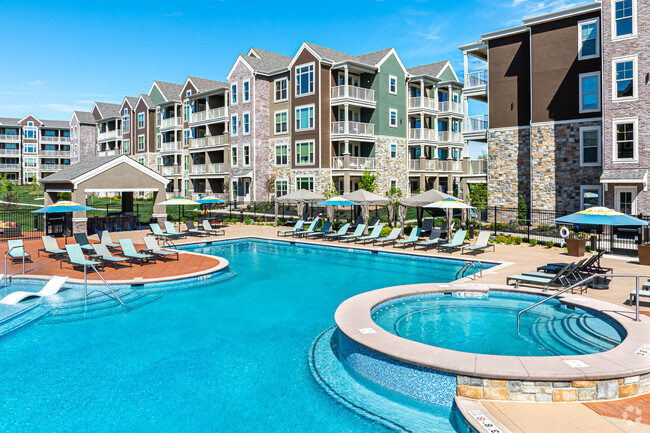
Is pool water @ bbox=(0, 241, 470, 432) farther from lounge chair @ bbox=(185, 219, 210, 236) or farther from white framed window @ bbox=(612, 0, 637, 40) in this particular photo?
white framed window @ bbox=(612, 0, 637, 40)

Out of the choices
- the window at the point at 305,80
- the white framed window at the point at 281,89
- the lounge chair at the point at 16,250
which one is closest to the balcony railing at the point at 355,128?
the window at the point at 305,80

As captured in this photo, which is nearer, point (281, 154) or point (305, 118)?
point (305, 118)

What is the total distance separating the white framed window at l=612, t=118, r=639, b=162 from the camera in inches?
886

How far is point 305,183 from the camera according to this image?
130ft

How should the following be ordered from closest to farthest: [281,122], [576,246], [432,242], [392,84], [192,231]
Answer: [576,246], [432,242], [192,231], [392,84], [281,122]

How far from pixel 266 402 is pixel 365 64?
1414 inches

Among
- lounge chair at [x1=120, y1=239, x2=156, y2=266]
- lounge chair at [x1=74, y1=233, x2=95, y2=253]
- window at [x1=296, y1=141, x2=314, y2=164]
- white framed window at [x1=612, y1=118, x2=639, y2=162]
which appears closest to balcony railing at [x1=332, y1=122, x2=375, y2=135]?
window at [x1=296, y1=141, x2=314, y2=164]

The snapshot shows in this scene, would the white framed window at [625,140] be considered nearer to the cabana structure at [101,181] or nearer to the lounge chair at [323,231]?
the lounge chair at [323,231]

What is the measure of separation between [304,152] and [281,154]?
11.5 feet

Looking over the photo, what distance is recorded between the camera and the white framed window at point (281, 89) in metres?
41.8

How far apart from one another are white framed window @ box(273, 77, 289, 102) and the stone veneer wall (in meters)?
22.8

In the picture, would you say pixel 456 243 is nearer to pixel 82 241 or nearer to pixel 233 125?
pixel 82 241

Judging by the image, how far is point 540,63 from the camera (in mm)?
26906

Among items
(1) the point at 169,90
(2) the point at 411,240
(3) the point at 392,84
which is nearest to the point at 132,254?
(2) the point at 411,240
